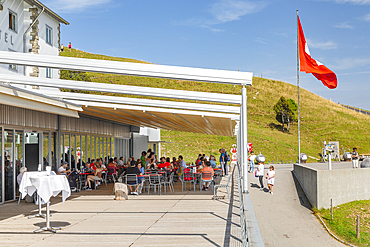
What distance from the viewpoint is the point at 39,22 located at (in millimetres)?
24469

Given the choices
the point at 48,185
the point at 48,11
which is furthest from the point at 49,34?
the point at 48,185

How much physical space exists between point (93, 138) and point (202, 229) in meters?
13.0

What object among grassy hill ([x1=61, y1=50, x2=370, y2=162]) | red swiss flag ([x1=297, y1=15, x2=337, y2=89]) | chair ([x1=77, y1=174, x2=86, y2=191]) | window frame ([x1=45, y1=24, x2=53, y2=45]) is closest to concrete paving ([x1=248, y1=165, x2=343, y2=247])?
red swiss flag ([x1=297, y1=15, x2=337, y2=89])

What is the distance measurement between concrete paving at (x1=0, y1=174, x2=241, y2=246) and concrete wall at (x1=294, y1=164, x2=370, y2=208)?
13.8m

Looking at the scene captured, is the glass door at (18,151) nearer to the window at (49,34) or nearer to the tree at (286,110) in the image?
the window at (49,34)

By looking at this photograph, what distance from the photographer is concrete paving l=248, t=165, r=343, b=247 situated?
950 inches

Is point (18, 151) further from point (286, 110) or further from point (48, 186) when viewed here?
point (286, 110)

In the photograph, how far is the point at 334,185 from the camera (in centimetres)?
2430

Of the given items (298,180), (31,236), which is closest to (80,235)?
(31,236)

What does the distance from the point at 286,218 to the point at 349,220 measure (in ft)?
15.5

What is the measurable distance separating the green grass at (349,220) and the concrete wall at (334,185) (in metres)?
0.45

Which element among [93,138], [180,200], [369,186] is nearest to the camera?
[180,200]

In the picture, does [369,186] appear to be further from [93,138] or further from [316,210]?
[93,138]

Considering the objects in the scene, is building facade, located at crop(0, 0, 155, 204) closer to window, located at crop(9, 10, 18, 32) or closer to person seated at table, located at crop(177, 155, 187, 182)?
window, located at crop(9, 10, 18, 32)
